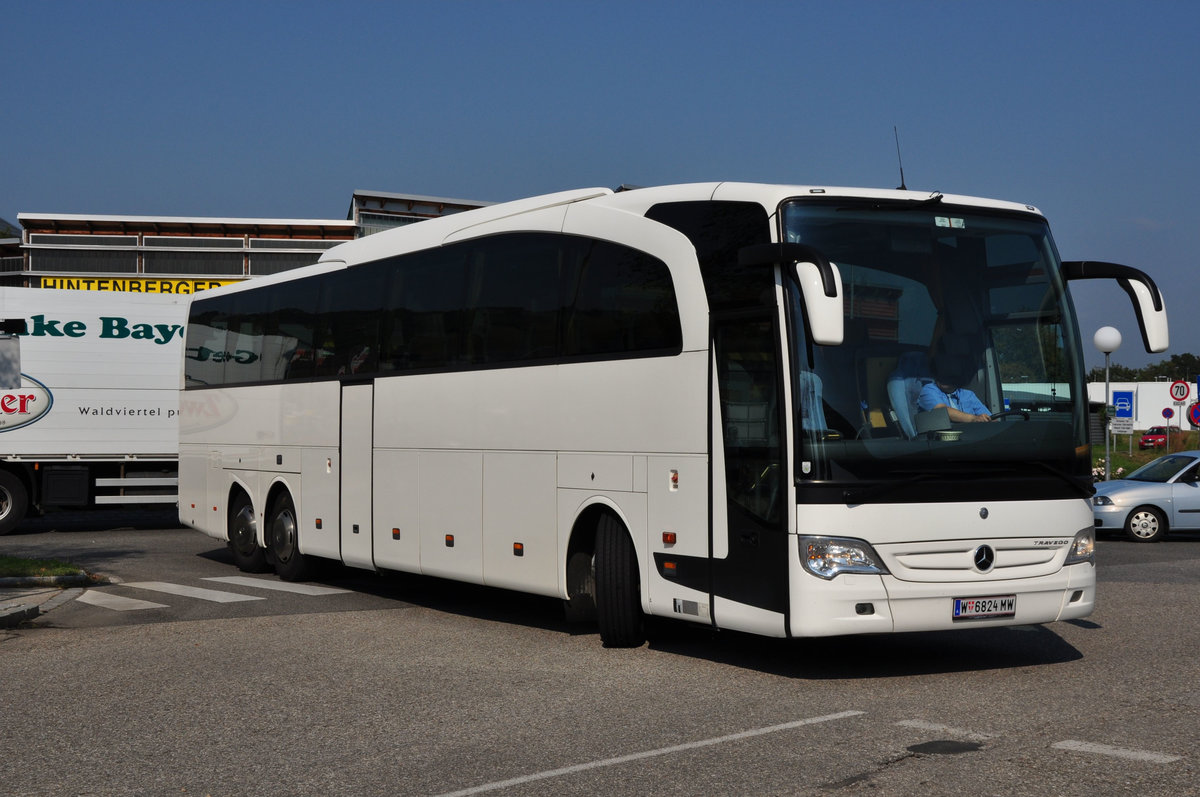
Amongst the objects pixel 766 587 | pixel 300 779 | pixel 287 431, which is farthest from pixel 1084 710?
pixel 287 431

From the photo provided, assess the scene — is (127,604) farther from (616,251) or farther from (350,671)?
(616,251)

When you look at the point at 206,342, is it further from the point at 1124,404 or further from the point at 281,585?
the point at 1124,404

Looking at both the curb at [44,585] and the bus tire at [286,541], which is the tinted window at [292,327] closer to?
the bus tire at [286,541]

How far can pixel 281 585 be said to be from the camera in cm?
1570

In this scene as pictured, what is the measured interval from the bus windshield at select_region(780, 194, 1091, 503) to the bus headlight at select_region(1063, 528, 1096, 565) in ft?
1.22

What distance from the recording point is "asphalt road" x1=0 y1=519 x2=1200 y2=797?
6.31 metres

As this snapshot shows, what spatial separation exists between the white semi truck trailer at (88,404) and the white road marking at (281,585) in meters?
6.73

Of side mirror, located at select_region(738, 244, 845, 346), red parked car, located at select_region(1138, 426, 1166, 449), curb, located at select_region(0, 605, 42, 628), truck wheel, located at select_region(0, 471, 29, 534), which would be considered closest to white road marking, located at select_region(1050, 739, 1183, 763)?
side mirror, located at select_region(738, 244, 845, 346)

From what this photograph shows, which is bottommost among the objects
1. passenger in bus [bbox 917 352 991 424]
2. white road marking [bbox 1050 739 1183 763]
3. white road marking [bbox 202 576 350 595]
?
white road marking [bbox 202 576 350 595]

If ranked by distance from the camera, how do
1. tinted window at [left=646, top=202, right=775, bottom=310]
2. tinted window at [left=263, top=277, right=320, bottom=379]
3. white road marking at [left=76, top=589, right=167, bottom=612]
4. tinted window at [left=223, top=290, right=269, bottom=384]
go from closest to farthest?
tinted window at [left=646, top=202, right=775, bottom=310] → white road marking at [left=76, top=589, right=167, bottom=612] → tinted window at [left=263, top=277, right=320, bottom=379] → tinted window at [left=223, top=290, right=269, bottom=384]

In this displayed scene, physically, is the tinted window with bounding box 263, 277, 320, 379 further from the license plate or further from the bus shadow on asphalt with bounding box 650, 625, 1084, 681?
the license plate

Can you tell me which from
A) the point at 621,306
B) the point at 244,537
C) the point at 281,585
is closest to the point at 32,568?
the point at 244,537

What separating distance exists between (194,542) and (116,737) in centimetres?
1482

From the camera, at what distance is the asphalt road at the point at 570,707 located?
249 inches
